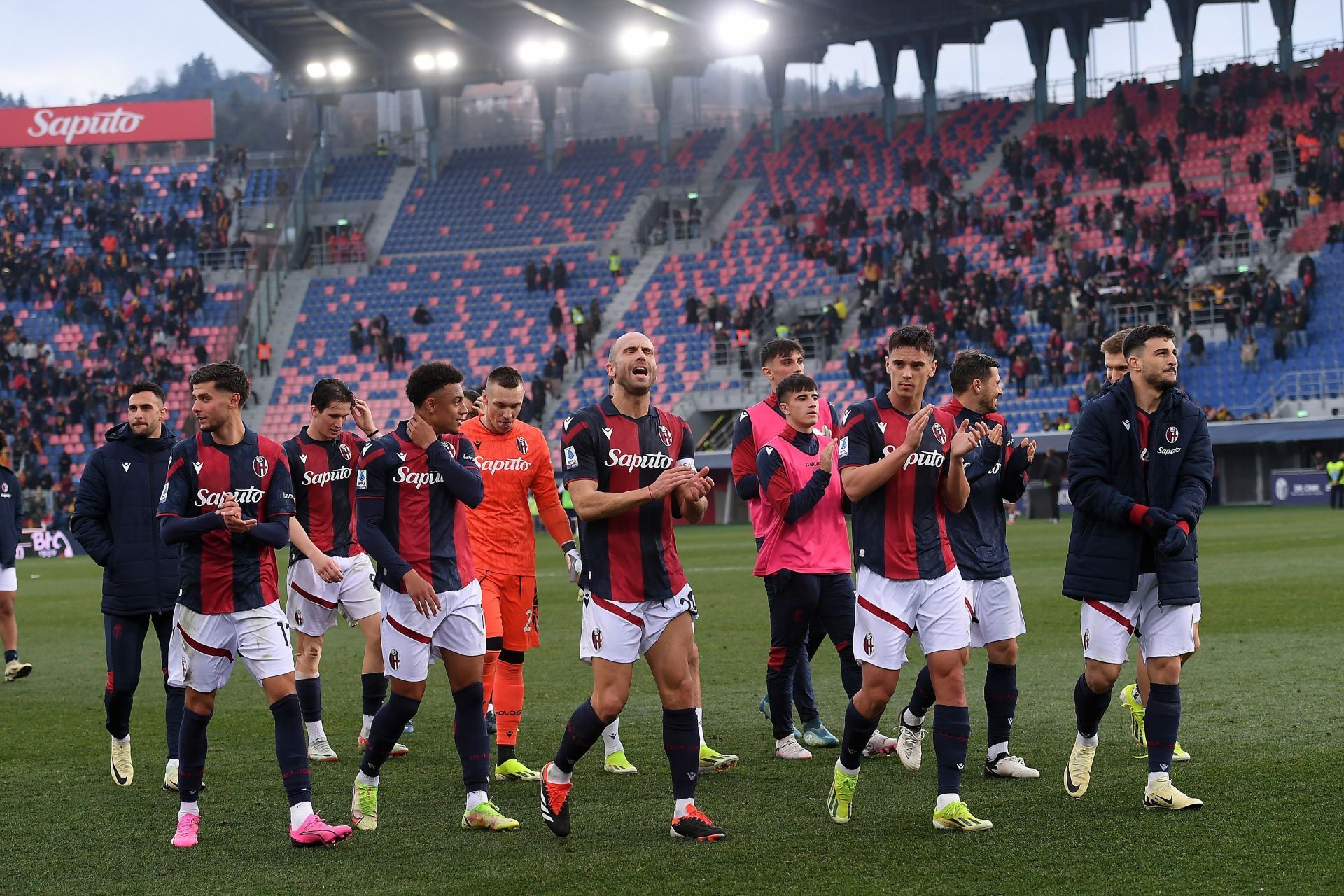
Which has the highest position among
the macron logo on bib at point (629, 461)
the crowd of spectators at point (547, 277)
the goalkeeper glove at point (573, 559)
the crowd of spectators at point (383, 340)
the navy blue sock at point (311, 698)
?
the crowd of spectators at point (547, 277)

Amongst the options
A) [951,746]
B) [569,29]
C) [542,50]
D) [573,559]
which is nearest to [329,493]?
[573,559]

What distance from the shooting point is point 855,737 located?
23.8ft

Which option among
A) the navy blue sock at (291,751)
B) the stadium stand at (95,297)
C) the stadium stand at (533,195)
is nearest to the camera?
the navy blue sock at (291,751)

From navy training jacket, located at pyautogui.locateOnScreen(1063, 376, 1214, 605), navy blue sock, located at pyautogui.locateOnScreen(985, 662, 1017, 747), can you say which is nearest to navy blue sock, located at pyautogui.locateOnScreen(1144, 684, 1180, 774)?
navy training jacket, located at pyautogui.locateOnScreen(1063, 376, 1214, 605)

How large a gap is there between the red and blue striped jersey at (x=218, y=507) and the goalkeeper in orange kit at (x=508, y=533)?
172 centimetres

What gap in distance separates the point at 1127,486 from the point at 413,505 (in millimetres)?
3523

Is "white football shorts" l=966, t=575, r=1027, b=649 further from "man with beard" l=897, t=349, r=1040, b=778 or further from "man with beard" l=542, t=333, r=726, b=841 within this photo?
"man with beard" l=542, t=333, r=726, b=841

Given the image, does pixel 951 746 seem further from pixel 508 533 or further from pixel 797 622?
pixel 508 533

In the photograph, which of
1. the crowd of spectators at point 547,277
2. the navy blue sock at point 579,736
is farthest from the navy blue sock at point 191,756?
the crowd of spectators at point 547,277

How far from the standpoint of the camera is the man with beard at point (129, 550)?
29.0 feet

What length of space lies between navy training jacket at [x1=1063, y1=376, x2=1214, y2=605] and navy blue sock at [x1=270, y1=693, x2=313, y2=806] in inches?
147

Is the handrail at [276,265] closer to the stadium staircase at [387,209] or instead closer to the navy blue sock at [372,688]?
the stadium staircase at [387,209]

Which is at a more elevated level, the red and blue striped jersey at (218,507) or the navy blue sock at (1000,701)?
the red and blue striped jersey at (218,507)

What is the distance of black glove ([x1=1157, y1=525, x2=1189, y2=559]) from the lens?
22.9ft
